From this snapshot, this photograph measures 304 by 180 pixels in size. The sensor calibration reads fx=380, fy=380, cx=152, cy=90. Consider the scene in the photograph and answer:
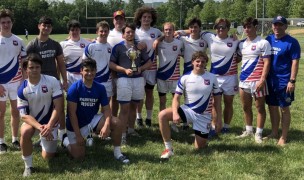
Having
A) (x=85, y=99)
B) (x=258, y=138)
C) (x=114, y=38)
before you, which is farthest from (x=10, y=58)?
(x=258, y=138)

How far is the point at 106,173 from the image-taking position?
5562mm

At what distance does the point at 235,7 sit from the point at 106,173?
258ft

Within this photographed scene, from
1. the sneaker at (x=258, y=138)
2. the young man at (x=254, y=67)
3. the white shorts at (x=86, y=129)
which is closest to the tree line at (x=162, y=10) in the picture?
the young man at (x=254, y=67)

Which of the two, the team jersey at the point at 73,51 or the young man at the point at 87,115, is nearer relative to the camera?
the young man at the point at 87,115

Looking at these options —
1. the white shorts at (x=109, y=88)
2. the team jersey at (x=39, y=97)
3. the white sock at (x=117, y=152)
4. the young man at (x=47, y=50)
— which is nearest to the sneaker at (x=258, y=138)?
the white sock at (x=117, y=152)

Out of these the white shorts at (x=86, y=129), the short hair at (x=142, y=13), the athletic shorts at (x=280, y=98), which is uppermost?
the short hair at (x=142, y=13)

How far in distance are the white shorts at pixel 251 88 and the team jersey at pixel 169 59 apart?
Answer: 142 centimetres

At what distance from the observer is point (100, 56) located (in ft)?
23.2

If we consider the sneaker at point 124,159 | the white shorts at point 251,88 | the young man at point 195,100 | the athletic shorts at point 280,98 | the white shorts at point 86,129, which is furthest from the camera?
the white shorts at point 251,88

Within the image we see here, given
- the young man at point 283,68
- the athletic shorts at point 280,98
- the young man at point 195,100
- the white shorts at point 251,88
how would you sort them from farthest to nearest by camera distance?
the white shorts at point 251,88
the athletic shorts at point 280,98
the young man at point 283,68
the young man at point 195,100

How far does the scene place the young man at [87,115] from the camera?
19.3 ft

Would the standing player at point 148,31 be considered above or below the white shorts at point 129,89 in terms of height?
above

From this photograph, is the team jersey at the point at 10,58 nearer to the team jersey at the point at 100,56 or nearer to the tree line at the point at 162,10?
the team jersey at the point at 100,56

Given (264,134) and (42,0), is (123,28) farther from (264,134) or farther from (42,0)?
(42,0)
